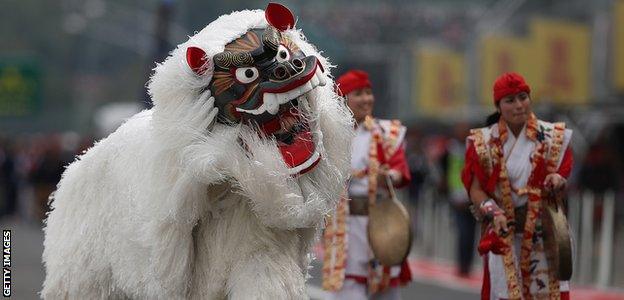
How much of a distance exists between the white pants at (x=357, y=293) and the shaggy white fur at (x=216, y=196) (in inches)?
112

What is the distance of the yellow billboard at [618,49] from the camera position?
23984 mm

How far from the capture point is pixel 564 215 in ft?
29.6

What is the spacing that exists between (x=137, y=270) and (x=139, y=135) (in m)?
0.71

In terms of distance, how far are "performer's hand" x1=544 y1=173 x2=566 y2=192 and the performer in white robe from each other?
0.08 m

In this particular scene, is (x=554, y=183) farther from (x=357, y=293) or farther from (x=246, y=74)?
(x=246, y=74)

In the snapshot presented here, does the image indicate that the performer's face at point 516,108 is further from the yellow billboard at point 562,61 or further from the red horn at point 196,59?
the yellow billboard at point 562,61

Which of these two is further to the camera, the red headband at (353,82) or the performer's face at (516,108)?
the red headband at (353,82)

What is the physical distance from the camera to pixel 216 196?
7.38 m

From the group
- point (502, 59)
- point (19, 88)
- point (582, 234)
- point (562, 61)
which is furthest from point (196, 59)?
point (19, 88)

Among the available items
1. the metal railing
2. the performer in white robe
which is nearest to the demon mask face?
the performer in white robe

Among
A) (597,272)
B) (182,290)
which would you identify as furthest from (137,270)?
(597,272)

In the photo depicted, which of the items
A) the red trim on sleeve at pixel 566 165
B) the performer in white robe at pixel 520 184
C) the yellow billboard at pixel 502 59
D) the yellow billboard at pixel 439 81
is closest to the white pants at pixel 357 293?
the performer in white robe at pixel 520 184

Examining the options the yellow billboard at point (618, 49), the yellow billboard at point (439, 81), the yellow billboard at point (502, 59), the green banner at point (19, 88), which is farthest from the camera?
the green banner at point (19, 88)

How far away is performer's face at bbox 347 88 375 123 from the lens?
1041 centimetres
